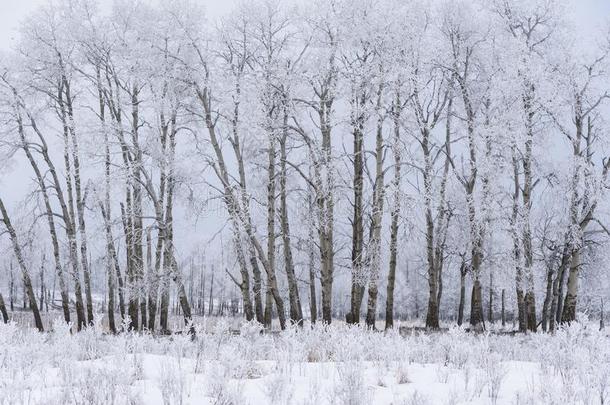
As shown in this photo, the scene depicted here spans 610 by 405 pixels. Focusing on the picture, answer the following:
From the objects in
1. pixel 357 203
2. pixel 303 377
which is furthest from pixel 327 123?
pixel 303 377

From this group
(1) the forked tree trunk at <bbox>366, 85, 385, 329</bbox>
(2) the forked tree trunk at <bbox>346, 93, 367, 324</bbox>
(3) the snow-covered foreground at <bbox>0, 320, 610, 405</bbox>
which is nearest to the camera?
(3) the snow-covered foreground at <bbox>0, 320, 610, 405</bbox>

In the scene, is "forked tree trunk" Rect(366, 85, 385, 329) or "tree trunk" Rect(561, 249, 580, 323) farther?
"tree trunk" Rect(561, 249, 580, 323)

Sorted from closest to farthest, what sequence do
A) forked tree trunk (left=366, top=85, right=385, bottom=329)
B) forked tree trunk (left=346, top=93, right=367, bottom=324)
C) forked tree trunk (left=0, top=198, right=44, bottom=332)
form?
forked tree trunk (left=346, top=93, right=367, bottom=324) → forked tree trunk (left=366, top=85, right=385, bottom=329) → forked tree trunk (left=0, top=198, right=44, bottom=332)

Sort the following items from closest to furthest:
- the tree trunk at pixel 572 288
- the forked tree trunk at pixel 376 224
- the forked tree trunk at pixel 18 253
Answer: the forked tree trunk at pixel 376 224 → the tree trunk at pixel 572 288 → the forked tree trunk at pixel 18 253

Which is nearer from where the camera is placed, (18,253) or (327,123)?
(327,123)

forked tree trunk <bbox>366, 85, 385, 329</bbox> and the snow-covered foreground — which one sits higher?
forked tree trunk <bbox>366, 85, 385, 329</bbox>

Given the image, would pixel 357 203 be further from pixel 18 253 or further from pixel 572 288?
pixel 18 253

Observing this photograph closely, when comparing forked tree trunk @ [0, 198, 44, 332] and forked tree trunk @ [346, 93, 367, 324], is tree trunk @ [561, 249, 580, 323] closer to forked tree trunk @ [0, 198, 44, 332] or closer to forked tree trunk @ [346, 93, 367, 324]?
forked tree trunk @ [346, 93, 367, 324]

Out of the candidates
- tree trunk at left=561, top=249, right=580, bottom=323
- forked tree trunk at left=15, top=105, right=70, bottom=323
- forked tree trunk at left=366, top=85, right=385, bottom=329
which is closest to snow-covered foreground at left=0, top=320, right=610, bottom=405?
forked tree trunk at left=366, top=85, right=385, bottom=329

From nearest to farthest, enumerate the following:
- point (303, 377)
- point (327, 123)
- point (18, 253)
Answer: point (303, 377), point (327, 123), point (18, 253)

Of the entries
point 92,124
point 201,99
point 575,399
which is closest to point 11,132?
point 92,124

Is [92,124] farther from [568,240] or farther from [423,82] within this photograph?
[568,240]

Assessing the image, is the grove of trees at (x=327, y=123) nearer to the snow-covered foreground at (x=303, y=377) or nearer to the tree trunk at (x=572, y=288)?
the tree trunk at (x=572, y=288)

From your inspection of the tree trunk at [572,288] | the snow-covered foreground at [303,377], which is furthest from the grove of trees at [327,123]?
the snow-covered foreground at [303,377]
